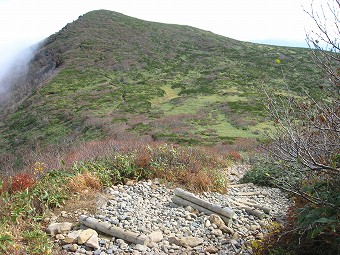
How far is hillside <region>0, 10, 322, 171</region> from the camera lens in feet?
88.4

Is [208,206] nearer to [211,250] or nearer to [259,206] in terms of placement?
[211,250]

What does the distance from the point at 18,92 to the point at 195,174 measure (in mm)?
50011

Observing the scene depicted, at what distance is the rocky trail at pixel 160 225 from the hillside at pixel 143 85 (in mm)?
3683

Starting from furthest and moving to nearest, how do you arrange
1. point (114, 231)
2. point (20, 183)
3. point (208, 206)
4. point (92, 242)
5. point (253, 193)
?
point (253, 193) → point (208, 206) → point (20, 183) → point (114, 231) → point (92, 242)

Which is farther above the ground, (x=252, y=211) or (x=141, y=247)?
(x=141, y=247)

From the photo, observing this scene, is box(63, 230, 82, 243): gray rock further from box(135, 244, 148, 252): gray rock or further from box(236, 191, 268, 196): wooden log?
box(236, 191, 268, 196): wooden log

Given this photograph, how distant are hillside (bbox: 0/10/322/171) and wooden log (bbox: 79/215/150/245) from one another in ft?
18.0

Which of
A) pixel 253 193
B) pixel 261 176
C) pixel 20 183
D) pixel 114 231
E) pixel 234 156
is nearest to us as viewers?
pixel 114 231

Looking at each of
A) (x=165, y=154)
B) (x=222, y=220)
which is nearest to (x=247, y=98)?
(x=165, y=154)

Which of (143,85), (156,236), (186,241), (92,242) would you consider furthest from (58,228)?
(143,85)

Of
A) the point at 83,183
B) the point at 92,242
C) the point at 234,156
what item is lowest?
the point at 234,156

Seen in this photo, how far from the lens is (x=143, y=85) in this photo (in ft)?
144

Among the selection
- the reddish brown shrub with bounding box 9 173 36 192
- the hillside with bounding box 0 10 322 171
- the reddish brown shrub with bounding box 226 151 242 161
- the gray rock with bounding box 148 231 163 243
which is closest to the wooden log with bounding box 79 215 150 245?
the gray rock with bounding box 148 231 163 243

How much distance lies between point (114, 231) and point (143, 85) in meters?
39.0
